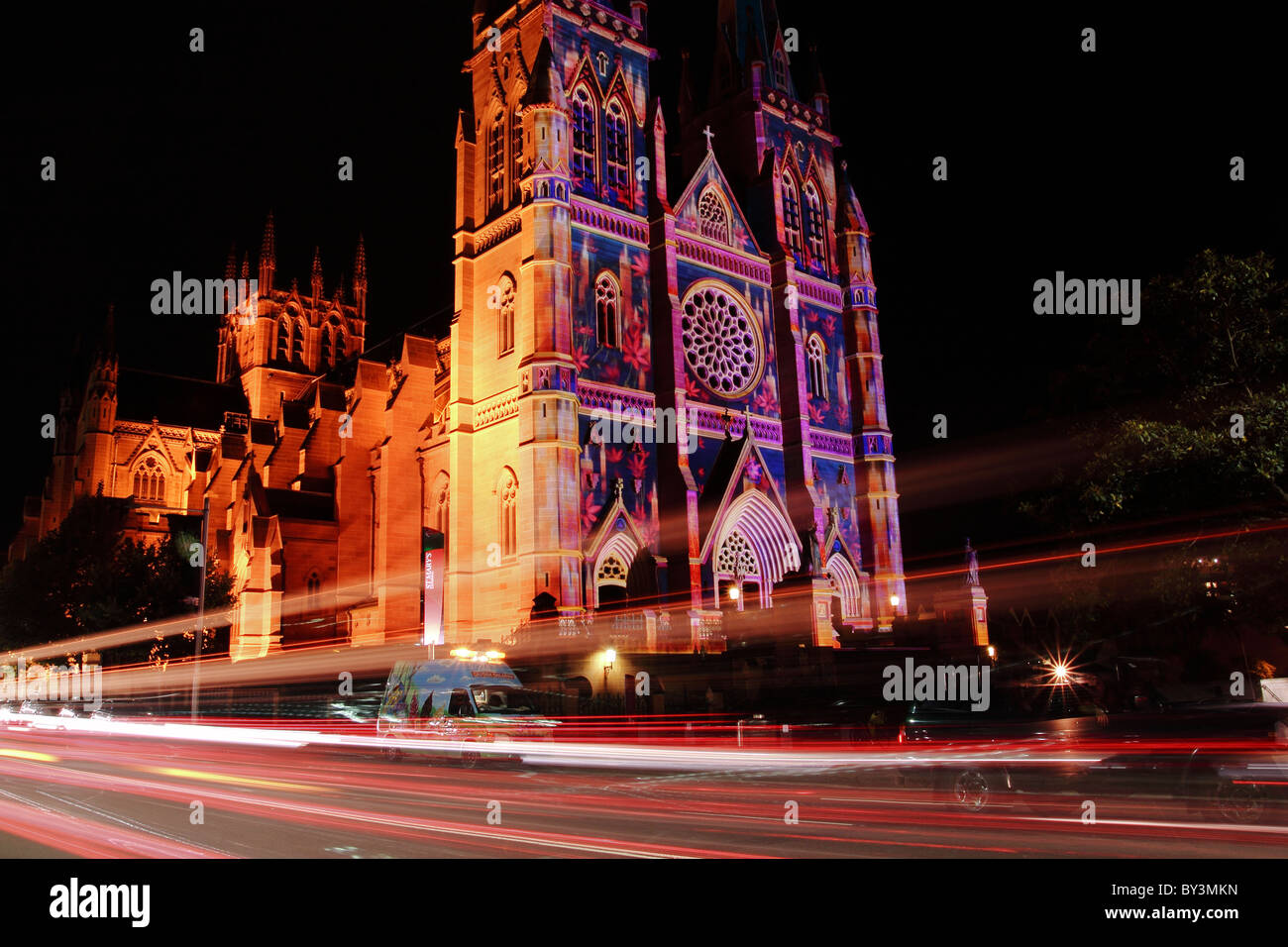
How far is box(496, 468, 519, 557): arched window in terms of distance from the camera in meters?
36.8

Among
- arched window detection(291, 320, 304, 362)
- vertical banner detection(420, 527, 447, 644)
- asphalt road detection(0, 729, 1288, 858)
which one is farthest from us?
arched window detection(291, 320, 304, 362)

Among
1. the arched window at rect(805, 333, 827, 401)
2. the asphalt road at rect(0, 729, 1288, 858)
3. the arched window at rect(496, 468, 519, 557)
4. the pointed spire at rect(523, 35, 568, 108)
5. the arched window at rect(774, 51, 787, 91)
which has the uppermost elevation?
the arched window at rect(774, 51, 787, 91)

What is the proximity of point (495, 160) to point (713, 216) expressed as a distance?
10483 mm

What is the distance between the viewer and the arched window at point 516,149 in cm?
4034

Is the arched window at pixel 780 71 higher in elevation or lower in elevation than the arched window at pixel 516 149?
higher

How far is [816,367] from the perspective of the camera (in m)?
47.9

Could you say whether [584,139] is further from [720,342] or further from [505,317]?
[720,342]

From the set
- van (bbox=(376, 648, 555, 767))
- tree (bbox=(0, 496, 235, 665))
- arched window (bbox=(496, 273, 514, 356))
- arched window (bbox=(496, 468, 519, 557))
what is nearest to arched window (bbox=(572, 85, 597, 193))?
arched window (bbox=(496, 273, 514, 356))

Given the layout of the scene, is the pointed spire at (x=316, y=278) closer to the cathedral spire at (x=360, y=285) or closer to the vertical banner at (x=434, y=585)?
the cathedral spire at (x=360, y=285)

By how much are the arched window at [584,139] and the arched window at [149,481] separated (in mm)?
44011

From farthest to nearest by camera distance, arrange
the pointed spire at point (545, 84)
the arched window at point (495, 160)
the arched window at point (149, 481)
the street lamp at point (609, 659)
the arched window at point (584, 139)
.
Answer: the arched window at point (149, 481) → the arched window at point (495, 160) → the arched window at point (584, 139) → the pointed spire at point (545, 84) → the street lamp at point (609, 659)

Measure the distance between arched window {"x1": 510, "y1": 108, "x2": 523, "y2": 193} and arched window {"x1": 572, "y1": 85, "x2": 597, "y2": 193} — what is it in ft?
7.15

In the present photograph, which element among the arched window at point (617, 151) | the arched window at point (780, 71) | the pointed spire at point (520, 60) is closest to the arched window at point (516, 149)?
the pointed spire at point (520, 60)

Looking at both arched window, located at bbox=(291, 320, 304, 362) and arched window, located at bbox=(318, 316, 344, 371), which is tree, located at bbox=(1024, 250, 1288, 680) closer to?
arched window, located at bbox=(291, 320, 304, 362)
